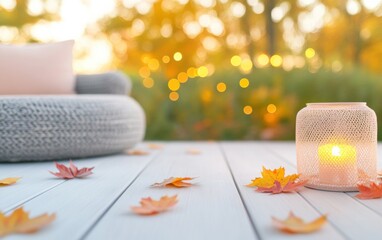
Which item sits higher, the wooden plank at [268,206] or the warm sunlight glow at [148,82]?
the warm sunlight glow at [148,82]

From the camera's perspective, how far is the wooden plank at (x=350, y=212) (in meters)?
0.77

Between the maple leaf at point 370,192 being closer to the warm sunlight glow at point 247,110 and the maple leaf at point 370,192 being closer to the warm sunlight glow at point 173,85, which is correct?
the warm sunlight glow at point 247,110

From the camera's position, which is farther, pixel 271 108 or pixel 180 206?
pixel 271 108

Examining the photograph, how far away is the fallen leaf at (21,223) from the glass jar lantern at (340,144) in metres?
0.71

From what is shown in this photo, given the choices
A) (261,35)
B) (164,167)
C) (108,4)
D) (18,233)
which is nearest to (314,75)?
(261,35)

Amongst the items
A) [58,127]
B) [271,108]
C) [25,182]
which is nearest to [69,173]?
[25,182]

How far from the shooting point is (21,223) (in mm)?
776

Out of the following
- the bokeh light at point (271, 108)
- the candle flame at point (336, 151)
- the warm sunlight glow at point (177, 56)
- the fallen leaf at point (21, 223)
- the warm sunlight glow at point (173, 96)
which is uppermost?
the warm sunlight glow at point (177, 56)

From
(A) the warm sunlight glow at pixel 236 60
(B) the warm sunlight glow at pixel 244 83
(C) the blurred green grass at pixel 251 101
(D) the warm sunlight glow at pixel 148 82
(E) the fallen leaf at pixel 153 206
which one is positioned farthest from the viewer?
(A) the warm sunlight glow at pixel 236 60

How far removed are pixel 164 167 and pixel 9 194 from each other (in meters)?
0.64

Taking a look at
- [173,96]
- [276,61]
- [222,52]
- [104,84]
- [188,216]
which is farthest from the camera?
[222,52]

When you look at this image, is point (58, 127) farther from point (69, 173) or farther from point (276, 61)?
point (276, 61)

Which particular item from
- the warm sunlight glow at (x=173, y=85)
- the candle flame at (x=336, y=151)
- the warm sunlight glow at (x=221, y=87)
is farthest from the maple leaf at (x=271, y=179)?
the warm sunlight glow at (x=173, y=85)

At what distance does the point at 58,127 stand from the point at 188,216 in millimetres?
1094
